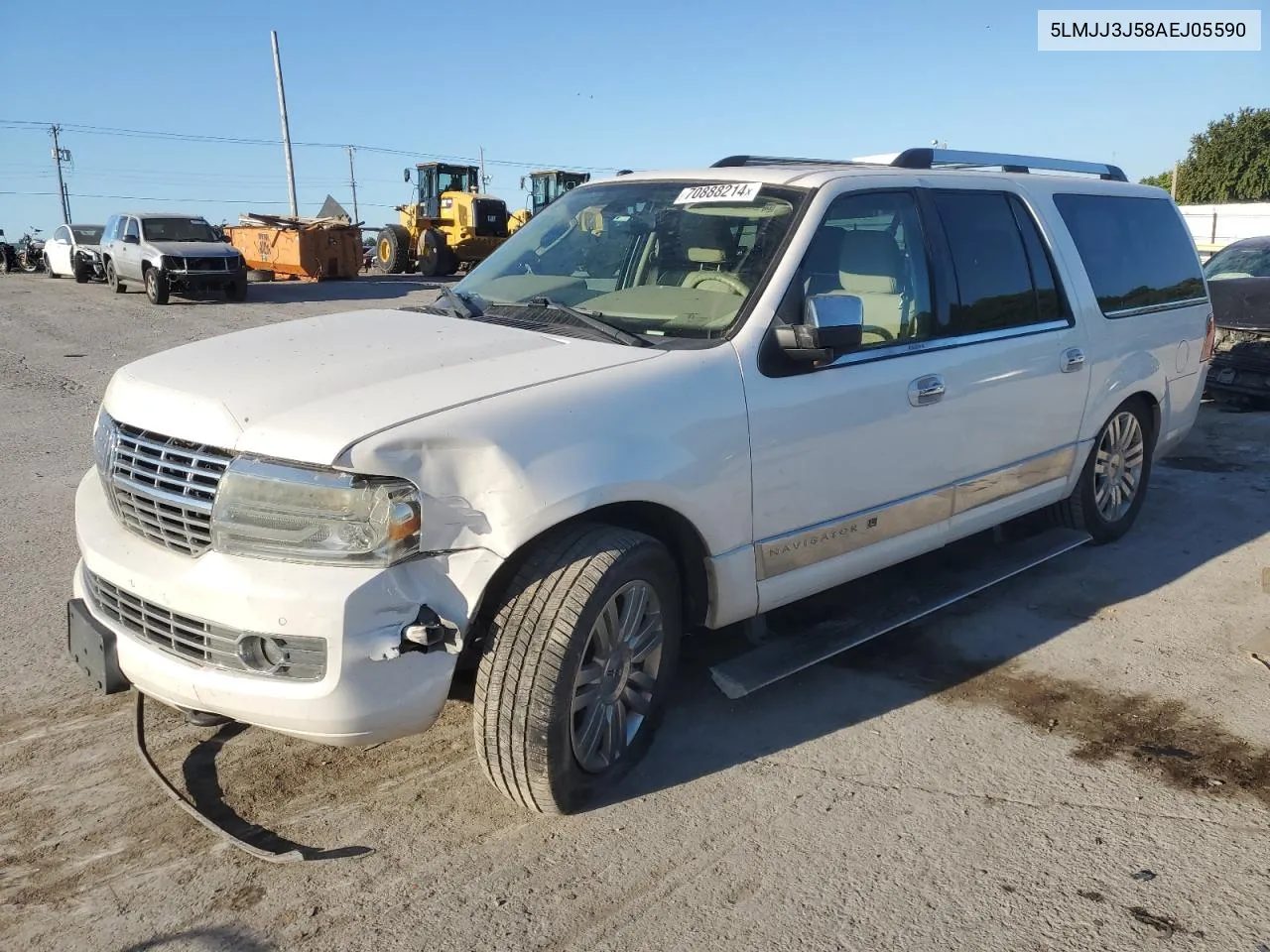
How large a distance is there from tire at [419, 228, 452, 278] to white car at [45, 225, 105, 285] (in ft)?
27.0

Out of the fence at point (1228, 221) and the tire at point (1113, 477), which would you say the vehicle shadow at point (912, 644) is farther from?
the fence at point (1228, 221)

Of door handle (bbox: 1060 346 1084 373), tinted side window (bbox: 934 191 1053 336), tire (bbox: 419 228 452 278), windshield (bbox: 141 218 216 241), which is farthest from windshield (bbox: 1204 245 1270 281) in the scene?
tire (bbox: 419 228 452 278)

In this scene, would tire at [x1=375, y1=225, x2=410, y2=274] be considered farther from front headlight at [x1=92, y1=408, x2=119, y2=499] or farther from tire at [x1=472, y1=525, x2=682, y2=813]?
tire at [x1=472, y1=525, x2=682, y2=813]

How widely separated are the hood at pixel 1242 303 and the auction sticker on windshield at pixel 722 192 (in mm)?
6963

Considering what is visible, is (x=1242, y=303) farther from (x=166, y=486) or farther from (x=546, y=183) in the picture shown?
(x=546, y=183)

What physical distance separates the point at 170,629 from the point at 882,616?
2.72 metres

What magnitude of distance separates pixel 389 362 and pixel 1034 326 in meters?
3.03

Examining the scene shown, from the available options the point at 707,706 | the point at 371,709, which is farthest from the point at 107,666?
the point at 707,706

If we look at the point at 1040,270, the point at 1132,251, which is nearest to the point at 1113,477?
the point at 1132,251

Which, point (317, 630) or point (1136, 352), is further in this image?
point (1136, 352)

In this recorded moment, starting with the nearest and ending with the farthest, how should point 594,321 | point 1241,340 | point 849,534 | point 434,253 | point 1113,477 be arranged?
point 594,321 < point 849,534 < point 1113,477 < point 1241,340 < point 434,253

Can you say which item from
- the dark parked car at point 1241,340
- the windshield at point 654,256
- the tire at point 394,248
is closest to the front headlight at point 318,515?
the windshield at point 654,256

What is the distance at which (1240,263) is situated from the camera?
10.3 m

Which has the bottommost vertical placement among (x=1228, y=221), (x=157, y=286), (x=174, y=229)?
(x=157, y=286)
